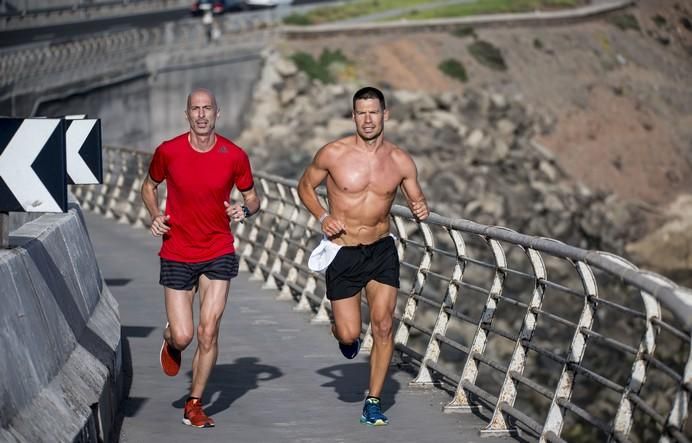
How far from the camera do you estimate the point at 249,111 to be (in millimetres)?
68188

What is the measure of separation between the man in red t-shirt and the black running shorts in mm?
663

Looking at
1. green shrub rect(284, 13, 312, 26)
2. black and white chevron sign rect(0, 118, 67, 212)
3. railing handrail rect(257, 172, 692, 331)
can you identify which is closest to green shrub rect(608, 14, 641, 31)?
green shrub rect(284, 13, 312, 26)

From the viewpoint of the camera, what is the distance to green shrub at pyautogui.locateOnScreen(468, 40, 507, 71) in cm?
7825

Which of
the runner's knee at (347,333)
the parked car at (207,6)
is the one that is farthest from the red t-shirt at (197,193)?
the parked car at (207,6)

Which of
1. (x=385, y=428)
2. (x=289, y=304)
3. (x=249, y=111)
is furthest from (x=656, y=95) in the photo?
(x=385, y=428)

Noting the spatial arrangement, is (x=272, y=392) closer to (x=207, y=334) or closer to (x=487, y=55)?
(x=207, y=334)

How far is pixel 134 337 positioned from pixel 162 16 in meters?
60.4

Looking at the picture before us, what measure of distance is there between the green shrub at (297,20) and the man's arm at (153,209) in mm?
63867

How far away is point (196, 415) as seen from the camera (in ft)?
35.2

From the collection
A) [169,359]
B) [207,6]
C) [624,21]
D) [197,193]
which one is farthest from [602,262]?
[624,21]

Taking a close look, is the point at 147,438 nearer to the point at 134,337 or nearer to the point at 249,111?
the point at 134,337

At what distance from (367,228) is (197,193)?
3.82 ft

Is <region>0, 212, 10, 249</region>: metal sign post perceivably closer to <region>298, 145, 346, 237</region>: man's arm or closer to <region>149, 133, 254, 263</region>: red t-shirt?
<region>149, 133, 254, 263</region>: red t-shirt

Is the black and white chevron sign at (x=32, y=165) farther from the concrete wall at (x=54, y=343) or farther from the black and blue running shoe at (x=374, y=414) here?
the black and blue running shoe at (x=374, y=414)
